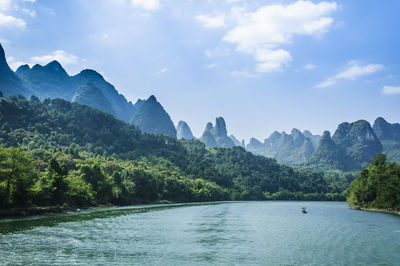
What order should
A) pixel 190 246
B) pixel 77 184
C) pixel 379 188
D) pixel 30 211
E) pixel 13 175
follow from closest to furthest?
pixel 190 246, pixel 13 175, pixel 30 211, pixel 77 184, pixel 379 188

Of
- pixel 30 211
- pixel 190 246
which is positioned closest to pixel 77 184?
pixel 30 211

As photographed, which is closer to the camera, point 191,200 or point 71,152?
point 71,152

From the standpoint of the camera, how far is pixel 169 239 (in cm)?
4681

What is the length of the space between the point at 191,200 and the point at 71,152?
65474mm

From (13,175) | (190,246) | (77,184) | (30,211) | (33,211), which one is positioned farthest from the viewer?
(77,184)

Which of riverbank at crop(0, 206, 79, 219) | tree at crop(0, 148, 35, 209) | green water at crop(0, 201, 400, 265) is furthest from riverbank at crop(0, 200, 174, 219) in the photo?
green water at crop(0, 201, 400, 265)

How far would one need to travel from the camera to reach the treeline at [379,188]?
3552 inches

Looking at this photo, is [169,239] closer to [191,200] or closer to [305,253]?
[305,253]

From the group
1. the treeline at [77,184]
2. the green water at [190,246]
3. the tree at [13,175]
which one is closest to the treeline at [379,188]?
the green water at [190,246]

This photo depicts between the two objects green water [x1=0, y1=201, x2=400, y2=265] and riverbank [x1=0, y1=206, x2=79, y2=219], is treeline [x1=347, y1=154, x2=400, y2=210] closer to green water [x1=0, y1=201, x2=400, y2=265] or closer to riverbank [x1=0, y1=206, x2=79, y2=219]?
green water [x1=0, y1=201, x2=400, y2=265]

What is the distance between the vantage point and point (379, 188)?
97.2 meters

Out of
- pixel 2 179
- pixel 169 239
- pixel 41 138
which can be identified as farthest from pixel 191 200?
pixel 169 239

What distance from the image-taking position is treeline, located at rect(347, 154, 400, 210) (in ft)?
296

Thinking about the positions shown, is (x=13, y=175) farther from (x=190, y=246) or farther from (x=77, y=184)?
(x=190, y=246)
